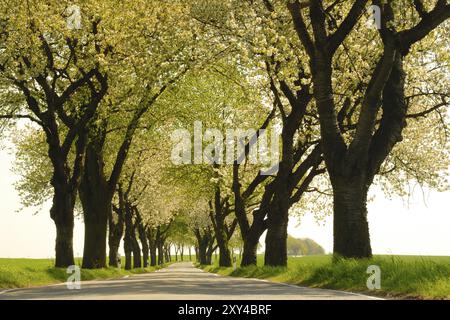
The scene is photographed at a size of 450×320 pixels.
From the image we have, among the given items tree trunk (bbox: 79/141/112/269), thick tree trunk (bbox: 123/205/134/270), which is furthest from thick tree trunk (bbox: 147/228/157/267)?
tree trunk (bbox: 79/141/112/269)

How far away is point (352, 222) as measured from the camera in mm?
19891

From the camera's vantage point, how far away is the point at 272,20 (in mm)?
25406

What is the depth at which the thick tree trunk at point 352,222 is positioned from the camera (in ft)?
65.2

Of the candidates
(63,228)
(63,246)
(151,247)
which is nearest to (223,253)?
(63,246)

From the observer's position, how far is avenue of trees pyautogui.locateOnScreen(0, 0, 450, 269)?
67.2 feet

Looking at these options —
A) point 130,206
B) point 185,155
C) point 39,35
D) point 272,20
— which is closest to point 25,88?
point 39,35

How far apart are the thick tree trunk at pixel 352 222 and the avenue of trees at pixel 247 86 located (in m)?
0.04

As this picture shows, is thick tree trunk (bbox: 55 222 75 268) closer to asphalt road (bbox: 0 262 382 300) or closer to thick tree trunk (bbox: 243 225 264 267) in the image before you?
asphalt road (bbox: 0 262 382 300)

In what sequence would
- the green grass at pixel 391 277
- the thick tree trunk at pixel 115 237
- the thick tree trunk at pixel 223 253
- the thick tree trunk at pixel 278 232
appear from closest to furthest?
1. the green grass at pixel 391 277
2. the thick tree trunk at pixel 278 232
3. the thick tree trunk at pixel 115 237
4. the thick tree trunk at pixel 223 253

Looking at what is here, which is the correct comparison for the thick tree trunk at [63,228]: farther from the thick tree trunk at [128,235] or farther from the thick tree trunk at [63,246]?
the thick tree trunk at [128,235]

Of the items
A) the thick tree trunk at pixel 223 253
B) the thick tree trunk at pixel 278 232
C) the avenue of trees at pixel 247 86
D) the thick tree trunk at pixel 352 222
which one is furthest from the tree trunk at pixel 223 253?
the thick tree trunk at pixel 352 222

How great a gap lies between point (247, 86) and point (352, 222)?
1513cm

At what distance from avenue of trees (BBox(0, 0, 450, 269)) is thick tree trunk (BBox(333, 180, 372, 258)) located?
0.04 m

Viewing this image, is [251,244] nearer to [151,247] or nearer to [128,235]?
[128,235]
